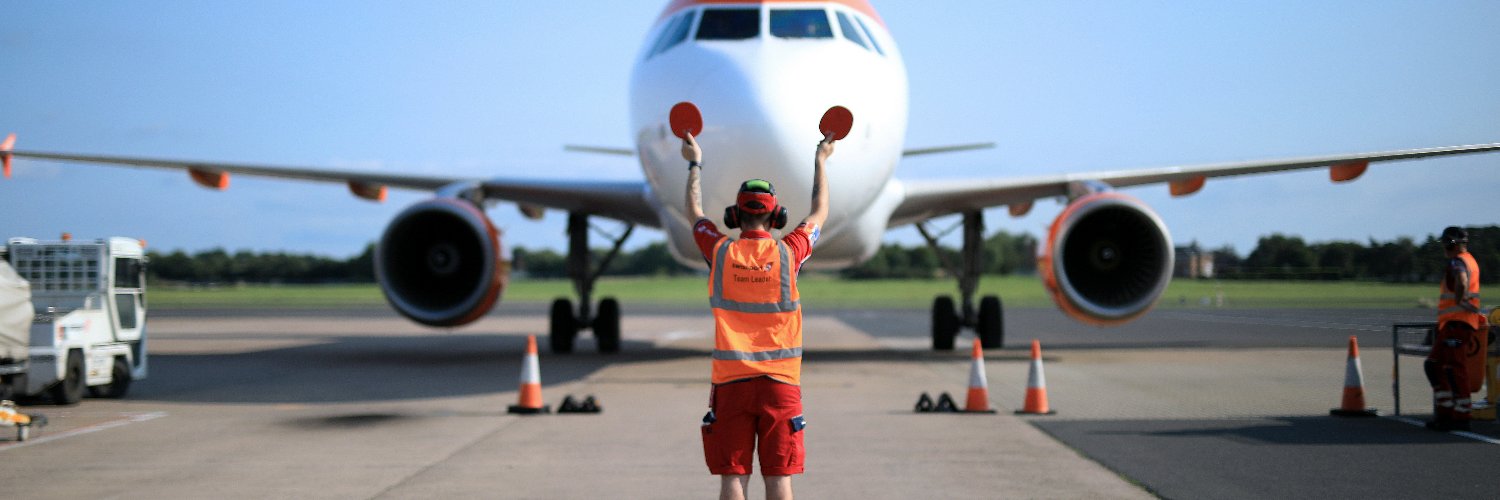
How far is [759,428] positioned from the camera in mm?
4160

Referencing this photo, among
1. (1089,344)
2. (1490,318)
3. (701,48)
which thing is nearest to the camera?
(1490,318)

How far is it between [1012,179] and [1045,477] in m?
8.21

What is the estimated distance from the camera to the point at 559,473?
604 centimetres

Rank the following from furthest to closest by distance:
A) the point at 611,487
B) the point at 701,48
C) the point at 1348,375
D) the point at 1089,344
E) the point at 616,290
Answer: the point at 616,290 → the point at 1089,344 → the point at 701,48 → the point at 1348,375 → the point at 611,487

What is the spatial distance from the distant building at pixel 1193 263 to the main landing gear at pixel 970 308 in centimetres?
221

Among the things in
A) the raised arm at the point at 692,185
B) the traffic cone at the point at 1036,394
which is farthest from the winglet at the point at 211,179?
the raised arm at the point at 692,185

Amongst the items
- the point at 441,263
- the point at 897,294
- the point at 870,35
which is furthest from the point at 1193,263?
the point at 897,294

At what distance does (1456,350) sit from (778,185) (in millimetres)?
4022

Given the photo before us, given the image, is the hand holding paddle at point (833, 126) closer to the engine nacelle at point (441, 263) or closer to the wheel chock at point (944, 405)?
the wheel chock at point (944, 405)

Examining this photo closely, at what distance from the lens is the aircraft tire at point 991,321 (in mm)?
15008

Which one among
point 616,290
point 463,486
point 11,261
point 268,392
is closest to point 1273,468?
point 463,486

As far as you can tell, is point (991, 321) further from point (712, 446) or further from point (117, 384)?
point (712, 446)

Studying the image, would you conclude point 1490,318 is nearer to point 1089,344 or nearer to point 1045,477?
point 1045,477

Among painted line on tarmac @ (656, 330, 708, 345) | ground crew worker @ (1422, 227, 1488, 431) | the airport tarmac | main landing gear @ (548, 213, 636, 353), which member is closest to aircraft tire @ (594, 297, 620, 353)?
main landing gear @ (548, 213, 636, 353)
